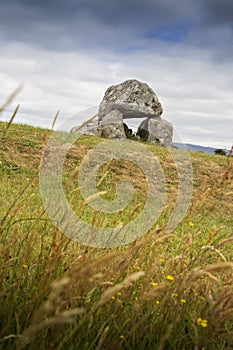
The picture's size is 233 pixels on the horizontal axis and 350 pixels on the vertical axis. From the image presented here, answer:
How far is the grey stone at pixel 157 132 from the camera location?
2297cm

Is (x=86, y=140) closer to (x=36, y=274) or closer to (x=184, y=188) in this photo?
(x=184, y=188)

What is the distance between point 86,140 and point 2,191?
28.4 ft

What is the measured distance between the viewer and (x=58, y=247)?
2.44m

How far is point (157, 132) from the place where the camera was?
76.3ft

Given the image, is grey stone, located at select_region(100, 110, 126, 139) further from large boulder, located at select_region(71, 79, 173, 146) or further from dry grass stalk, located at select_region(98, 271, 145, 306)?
dry grass stalk, located at select_region(98, 271, 145, 306)

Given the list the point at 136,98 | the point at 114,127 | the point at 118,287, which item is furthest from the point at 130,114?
the point at 118,287

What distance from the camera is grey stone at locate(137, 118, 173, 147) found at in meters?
23.0

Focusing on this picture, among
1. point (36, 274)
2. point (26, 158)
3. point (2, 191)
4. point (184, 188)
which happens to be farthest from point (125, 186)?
point (36, 274)

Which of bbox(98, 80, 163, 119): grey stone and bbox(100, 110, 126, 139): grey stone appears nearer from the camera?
bbox(100, 110, 126, 139): grey stone

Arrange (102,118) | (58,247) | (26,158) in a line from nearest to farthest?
(58,247) → (26,158) → (102,118)

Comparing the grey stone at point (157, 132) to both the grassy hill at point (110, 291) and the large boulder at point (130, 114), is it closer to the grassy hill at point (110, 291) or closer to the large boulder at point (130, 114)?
the large boulder at point (130, 114)

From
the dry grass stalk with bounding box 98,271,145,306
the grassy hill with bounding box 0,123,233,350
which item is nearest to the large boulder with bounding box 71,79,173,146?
the grassy hill with bounding box 0,123,233,350

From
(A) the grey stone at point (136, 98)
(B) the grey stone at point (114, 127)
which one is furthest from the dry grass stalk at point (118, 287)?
(A) the grey stone at point (136, 98)

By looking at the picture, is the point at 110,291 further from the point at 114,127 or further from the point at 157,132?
the point at 157,132
